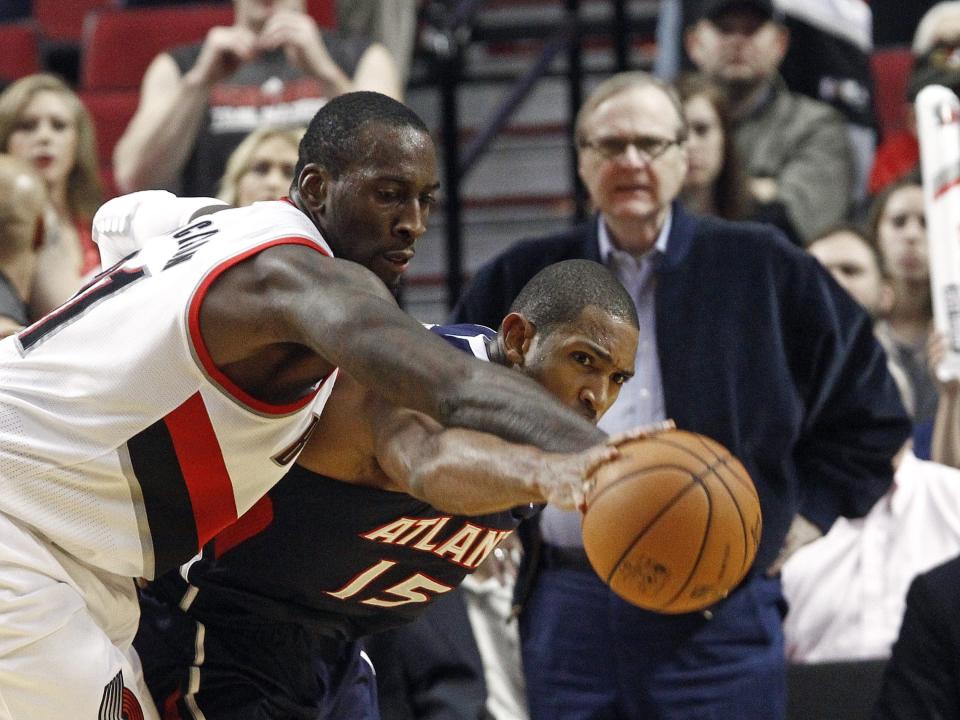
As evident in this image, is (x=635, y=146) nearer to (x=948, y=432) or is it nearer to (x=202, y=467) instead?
(x=948, y=432)

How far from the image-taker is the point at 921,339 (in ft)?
19.1

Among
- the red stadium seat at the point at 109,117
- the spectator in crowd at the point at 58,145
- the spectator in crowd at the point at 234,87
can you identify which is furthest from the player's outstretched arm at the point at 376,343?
the red stadium seat at the point at 109,117

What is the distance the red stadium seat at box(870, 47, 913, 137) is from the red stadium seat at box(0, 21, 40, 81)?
441 centimetres

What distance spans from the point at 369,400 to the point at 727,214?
10.2ft

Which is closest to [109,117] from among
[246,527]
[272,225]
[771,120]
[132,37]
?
[132,37]

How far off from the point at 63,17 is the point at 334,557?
235 inches

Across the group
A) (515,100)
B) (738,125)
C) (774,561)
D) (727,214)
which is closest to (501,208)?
(515,100)

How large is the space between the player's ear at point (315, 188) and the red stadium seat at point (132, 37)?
481 centimetres

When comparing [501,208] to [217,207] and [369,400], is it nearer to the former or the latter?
[217,207]

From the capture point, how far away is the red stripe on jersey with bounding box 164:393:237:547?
2.67 meters

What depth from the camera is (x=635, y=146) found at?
440cm

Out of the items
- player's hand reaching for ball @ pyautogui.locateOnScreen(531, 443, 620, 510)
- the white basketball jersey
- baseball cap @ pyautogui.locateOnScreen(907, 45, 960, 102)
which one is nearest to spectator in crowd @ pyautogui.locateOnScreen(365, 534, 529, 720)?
the white basketball jersey

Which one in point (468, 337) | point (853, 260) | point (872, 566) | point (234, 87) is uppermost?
point (234, 87)

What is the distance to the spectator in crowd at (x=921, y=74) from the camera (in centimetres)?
656
